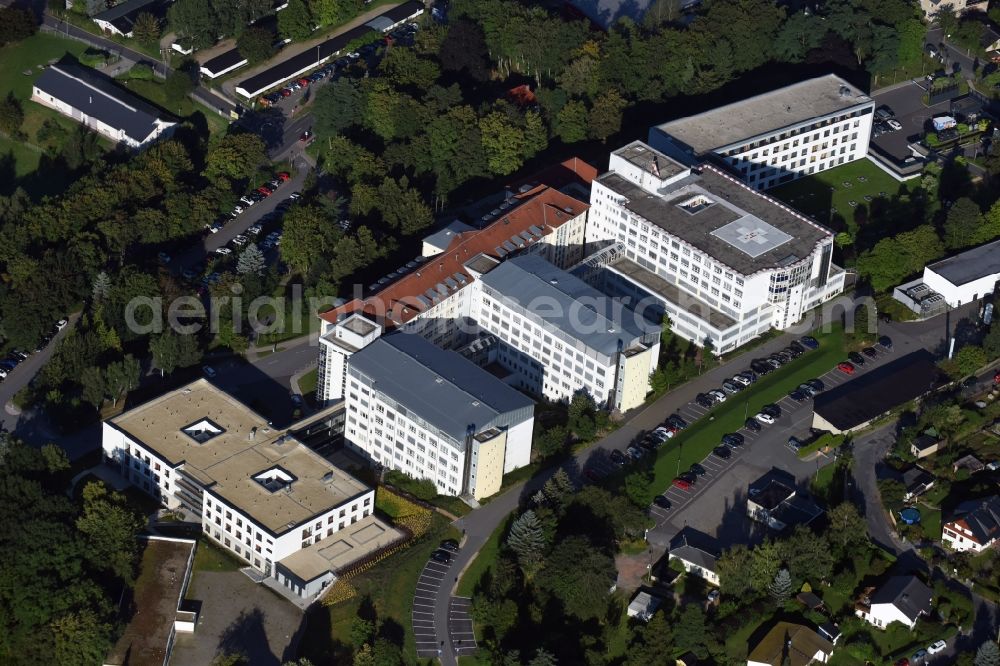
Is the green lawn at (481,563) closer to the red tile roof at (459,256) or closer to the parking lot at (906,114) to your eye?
the red tile roof at (459,256)

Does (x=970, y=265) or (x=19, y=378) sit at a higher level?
(x=970, y=265)

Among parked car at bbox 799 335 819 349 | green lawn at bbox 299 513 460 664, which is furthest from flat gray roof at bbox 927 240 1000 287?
green lawn at bbox 299 513 460 664

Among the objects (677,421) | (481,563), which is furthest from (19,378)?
(677,421)

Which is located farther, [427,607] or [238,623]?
[427,607]

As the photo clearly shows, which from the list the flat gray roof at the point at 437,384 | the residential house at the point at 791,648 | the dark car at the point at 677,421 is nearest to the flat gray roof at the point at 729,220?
the dark car at the point at 677,421

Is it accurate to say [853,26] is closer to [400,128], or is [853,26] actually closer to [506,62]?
[506,62]

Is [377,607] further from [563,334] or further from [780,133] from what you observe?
[780,133]

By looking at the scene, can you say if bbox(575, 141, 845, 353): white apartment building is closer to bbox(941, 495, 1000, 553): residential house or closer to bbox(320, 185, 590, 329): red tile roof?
bbox(320, 185, 590, 329): red tile roof
